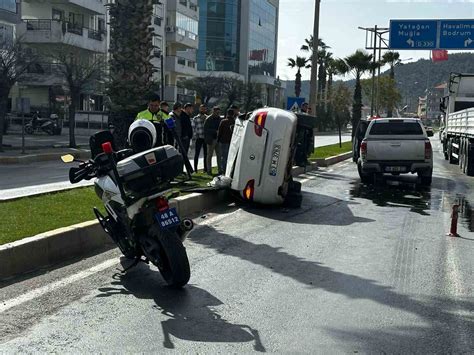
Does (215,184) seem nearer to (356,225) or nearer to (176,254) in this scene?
(356,225)

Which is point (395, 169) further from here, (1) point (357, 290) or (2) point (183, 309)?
(2) point (183, 309)

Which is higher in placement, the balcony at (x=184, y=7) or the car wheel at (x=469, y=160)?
the balcony at (x=184, y=7)

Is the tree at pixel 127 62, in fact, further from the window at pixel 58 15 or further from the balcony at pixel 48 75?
the window at pixel 58 15

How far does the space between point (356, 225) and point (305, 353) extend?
5.98 meters

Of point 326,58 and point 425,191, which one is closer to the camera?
point 425,191

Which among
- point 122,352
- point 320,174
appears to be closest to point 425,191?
point 320,174

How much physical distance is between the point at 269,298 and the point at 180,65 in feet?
192

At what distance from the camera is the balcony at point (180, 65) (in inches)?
2395

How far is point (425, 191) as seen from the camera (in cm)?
1573

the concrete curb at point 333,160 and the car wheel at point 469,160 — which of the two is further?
the concrete curb at point 333,160

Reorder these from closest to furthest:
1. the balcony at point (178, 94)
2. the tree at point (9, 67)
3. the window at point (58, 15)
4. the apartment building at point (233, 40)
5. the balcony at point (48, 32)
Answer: the tree at point (9, 67) → the balcony at point (48, 32) → the window at point (58, 15) → the balcony at point (178, 94) → the apartment building at point (233, 40)

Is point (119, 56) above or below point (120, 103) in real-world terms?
above

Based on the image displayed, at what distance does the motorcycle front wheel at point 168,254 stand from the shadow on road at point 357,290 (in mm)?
1315

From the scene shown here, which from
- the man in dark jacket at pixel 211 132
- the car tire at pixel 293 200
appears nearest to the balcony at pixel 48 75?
the man in dark jacket at pixel 211 132
